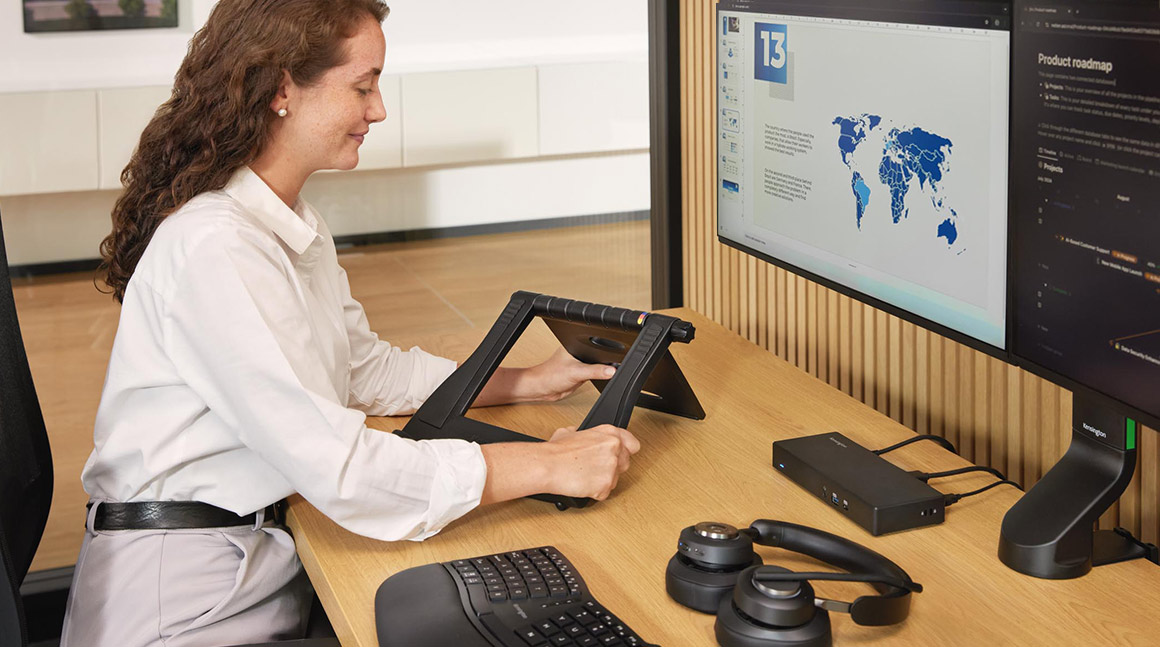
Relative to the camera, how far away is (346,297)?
5.46ft

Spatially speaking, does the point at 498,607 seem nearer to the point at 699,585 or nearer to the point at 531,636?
the point at 531,636

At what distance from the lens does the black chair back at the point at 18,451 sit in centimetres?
133

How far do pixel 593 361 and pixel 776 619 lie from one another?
2.17 ft

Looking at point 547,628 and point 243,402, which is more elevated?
point 243,402

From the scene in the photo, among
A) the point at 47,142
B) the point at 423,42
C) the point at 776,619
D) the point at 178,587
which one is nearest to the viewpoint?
the point at 776,619

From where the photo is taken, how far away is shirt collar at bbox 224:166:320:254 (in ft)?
4.47

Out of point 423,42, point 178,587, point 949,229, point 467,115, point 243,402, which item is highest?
point 423,42

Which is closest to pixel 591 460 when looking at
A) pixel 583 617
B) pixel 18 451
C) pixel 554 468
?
pixel 554 468

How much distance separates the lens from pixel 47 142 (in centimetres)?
222

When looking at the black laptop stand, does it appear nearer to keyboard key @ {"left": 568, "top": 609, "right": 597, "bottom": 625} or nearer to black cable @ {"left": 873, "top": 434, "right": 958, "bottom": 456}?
black cable @ {"left": 873, "top": 434, "right": 958, "bottom": 456}

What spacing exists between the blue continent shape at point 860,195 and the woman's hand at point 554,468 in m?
0.35

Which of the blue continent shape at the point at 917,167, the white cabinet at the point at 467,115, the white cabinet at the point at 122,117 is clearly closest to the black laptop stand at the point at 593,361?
the blue continent shape at the point at 917,167

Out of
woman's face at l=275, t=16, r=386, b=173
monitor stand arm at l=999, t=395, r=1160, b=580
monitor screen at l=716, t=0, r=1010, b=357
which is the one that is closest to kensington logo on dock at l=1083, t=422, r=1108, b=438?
monitor stand arm at l=999, t=395, r=1160, b=580

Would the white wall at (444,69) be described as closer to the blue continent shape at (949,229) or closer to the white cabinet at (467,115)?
the white cabinet at (467,115)
